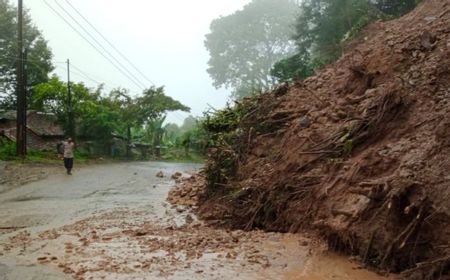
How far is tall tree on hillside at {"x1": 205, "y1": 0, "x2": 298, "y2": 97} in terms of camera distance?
161 feet

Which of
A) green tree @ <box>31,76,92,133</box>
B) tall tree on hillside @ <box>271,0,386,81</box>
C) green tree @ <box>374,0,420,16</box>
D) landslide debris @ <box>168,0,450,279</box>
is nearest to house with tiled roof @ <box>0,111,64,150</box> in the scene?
green tree @ <box>31,76,92,133</box>

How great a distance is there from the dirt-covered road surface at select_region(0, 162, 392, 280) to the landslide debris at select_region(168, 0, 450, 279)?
464 mm

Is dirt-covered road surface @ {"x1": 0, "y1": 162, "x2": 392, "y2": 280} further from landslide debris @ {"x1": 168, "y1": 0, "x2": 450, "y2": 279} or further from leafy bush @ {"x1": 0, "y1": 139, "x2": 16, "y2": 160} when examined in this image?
leafy bush @ {"x1": 0, "y1": 139, "x2": 16, "y2": 160}

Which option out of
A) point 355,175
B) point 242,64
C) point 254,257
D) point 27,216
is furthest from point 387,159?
point 242,64

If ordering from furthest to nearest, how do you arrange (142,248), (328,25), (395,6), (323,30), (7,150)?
(7,150) → (323,30) → (328,25) → (395,6) → (142,248)

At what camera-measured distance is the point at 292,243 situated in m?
6.31

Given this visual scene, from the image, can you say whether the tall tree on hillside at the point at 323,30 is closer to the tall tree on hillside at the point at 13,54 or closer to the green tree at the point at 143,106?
the green tree at the point at 143,106

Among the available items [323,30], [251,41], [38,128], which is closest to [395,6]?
[323,30]

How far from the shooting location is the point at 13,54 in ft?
108

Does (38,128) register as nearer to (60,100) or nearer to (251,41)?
(60,100)

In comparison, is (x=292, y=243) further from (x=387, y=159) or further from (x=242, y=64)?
(x=242, y=64)

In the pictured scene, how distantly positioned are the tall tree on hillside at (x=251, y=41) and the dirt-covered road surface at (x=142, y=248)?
128 feet

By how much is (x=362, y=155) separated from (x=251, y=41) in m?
44.1

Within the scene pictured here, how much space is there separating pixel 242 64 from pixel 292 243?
45.0 metres
